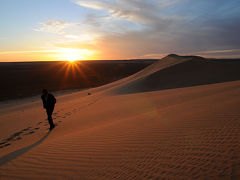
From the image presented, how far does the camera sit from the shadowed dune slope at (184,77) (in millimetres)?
14875

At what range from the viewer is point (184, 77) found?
16.5 meters

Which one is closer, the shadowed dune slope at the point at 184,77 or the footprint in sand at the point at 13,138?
the footprint in sand at the point at 13,138

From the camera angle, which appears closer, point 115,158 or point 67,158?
point 115,158

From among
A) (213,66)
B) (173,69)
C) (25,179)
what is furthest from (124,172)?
(213,66)

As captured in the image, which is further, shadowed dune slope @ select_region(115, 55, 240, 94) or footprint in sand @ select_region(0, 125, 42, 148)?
shadowed dune slope @ select_region(115, 55, 240, 94)

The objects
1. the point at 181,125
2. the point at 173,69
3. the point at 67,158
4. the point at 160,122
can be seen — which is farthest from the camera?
the point at 173,69

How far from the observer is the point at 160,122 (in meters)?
4.18

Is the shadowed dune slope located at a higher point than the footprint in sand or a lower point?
higher

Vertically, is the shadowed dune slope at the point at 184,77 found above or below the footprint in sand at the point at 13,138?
above

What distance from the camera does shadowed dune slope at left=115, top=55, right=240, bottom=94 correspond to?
14.9m

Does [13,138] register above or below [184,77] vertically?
below

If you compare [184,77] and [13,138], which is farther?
[184,77]

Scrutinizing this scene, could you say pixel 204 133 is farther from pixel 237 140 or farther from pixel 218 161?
pixel 218 161

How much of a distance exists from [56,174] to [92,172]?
2.11 ft
